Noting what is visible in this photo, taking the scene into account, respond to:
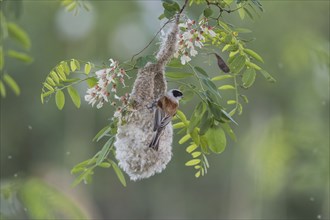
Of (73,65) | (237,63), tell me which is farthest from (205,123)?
(73,65)

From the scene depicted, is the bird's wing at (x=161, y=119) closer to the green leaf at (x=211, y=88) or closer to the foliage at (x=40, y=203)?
the green leaf at (x=211, y=88)

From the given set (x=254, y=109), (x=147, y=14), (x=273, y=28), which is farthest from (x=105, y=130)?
(x=254, y=109)

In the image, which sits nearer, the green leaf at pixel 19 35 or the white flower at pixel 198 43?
the green leaf at pixel 19 35

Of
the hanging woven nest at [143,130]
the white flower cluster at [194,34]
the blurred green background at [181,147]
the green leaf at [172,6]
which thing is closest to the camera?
the green leaf at [172,6]

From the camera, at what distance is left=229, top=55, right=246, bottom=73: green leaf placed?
6.22 ft

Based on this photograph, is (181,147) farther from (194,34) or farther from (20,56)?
(20,56)

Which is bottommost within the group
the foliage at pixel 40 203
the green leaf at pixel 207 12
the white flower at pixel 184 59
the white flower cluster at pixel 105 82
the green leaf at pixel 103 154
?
the foliage at pixel 40 203

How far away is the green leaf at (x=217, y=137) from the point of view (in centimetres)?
175

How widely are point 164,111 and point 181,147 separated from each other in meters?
7.04

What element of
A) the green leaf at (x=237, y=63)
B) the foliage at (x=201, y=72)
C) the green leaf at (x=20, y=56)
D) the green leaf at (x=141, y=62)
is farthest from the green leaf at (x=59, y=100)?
the green leaf at (x=20, y=56)

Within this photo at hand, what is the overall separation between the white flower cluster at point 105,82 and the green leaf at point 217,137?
256 mm

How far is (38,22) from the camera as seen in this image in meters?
A: 9.20

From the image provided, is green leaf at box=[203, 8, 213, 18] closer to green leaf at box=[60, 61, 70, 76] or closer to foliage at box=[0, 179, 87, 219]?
green leaf at box=[60, 61, 70, 76]

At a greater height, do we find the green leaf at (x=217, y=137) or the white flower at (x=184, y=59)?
the white flower at (x=184, y=59)
